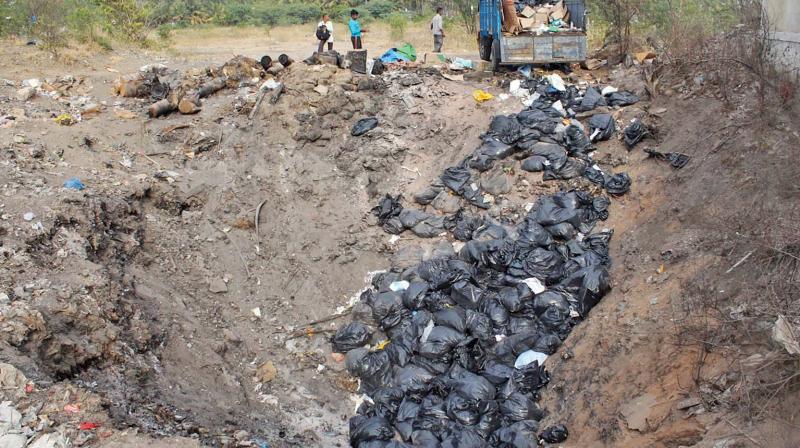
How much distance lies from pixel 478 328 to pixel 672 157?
2.73 metres

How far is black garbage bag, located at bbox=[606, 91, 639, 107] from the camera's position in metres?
7.57

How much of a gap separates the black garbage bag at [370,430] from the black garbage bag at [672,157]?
3.82m

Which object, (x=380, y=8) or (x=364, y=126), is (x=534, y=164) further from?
(x=380, y=8)

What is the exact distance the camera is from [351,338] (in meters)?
5.96

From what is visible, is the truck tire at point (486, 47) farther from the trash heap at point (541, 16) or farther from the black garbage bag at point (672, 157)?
the black garbage bag at point (672, 157)

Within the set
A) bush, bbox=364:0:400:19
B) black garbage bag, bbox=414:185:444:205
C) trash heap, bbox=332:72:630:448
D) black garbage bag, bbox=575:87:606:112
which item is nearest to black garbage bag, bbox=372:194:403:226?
trash heap, bbox=332:72:630:448

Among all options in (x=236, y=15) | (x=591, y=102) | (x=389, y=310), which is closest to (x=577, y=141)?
(x=591, y=102)

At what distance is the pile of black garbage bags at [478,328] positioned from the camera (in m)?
4.81

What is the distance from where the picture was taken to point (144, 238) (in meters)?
6.27

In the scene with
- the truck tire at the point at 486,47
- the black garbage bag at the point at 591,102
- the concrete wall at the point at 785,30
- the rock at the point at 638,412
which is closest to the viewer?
the rock at the point at 638,412

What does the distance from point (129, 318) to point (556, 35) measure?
21.2 feet

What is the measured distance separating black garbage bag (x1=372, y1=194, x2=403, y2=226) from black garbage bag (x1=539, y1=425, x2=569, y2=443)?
3.37 metres

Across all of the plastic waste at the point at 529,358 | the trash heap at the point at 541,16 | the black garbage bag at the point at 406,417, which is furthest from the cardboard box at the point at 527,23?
the black garbage bag at the point at 406,417

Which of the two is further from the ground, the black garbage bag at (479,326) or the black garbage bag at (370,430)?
the black garbage bag at (479,326)
